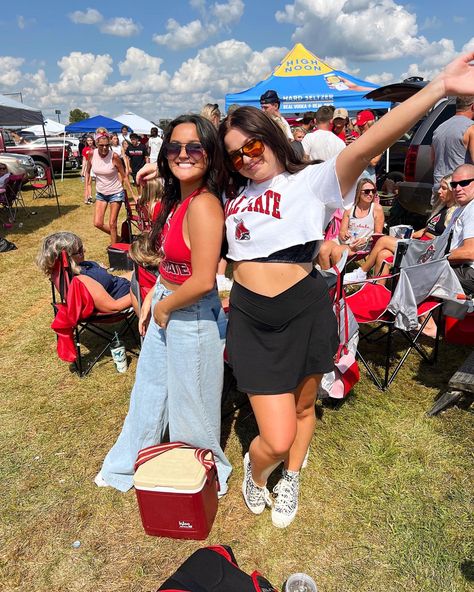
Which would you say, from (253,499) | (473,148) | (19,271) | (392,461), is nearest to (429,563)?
(392,461)

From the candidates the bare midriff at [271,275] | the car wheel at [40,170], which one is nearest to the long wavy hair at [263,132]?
the bare midriff at [271,275]

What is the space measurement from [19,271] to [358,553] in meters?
6.32

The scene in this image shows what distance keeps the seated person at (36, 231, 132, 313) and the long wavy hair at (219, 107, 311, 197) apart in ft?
6.63

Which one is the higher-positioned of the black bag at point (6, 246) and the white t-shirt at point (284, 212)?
the white t-shirt at point (284, 212)

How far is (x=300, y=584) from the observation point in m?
1.87

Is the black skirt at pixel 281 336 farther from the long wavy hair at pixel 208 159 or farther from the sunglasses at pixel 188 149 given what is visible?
the sunglasses at pixel 188 149

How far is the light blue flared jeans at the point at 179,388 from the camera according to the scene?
210cm

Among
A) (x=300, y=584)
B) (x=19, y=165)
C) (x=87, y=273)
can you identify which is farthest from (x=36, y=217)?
(x=300, y=584)

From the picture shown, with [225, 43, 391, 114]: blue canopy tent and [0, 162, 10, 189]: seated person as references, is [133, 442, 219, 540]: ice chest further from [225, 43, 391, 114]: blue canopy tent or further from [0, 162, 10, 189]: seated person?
[225, 43, 391, 114]: blue canopy tent

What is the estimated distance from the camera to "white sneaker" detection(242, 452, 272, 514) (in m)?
2.32

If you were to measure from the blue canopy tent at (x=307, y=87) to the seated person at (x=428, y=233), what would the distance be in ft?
26.8

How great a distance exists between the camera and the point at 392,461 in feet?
8.82

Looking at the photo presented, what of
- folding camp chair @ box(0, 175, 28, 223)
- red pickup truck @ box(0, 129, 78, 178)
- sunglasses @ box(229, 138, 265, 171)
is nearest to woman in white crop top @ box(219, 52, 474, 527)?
sunglasses @ box(229, 138, 265, 171)

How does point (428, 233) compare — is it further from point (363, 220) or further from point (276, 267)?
point (276, 267)
